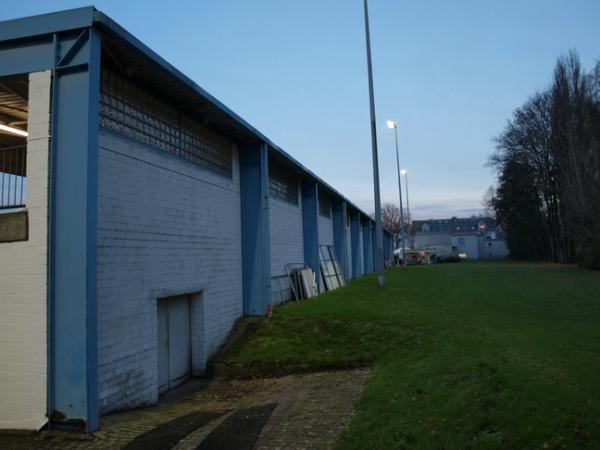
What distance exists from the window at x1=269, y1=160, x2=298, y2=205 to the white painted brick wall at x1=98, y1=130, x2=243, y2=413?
4709mm

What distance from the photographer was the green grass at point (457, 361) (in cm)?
484

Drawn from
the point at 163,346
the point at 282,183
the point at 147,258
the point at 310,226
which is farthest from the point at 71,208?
the point at 310,226

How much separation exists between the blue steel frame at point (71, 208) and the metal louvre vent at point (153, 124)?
2.91 feet

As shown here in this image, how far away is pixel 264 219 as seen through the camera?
1274 cm

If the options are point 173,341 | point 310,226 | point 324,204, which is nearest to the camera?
point 173,341

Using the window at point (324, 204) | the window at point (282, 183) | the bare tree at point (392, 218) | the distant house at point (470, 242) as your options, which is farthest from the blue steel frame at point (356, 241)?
the bare tree at point (392, 218)

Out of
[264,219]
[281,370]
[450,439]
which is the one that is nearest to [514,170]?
[264,219]

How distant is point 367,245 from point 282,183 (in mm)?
23161

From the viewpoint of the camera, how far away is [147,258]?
8086 mm

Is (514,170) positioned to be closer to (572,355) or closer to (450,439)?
(572,355)

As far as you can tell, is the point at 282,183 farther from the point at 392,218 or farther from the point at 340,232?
the point at 392,218

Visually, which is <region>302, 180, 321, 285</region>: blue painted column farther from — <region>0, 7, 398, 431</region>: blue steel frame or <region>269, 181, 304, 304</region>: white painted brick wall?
<region>0, 7, 398, 431</region>: blue steel frame

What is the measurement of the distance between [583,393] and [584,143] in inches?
1261

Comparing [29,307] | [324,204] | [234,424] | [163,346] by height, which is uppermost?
[324,204]
